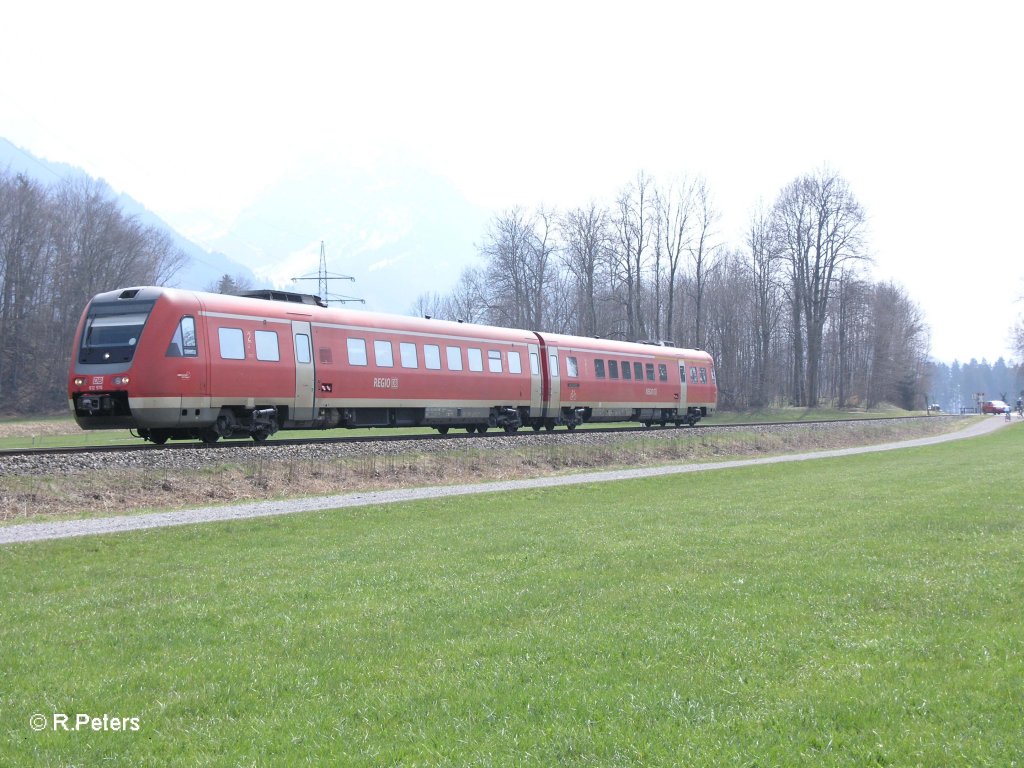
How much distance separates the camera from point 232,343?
21.5m

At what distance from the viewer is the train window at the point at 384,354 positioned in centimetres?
2568

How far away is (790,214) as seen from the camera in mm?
72000

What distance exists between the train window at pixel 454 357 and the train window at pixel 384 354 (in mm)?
2611

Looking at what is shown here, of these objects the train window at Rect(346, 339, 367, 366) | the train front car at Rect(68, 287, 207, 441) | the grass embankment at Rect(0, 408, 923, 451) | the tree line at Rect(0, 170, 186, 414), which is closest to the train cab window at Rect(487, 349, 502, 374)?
the train window at Rect(346, 339, 367, 366)

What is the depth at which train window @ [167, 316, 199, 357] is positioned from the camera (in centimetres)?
2016

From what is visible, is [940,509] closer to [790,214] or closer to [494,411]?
[494,411]

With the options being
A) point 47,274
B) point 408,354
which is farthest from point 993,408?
point 47,274

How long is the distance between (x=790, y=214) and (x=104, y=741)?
72487 millimetres

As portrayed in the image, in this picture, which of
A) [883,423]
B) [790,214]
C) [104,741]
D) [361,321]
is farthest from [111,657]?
[790,214]

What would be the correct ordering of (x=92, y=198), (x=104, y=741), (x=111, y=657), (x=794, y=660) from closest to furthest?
(x=104, y=741) < (x=794, y=660) < (x=111, y=657) < (x=92, y=198)

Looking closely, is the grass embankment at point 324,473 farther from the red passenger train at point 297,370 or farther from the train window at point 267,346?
the train window at point 267,346

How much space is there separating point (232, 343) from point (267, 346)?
114cm

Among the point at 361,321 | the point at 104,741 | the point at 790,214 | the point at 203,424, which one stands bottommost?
the point at 104,741

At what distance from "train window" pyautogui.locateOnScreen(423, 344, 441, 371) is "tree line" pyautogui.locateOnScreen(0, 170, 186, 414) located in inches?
1639
